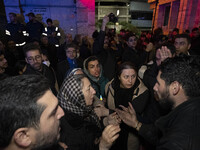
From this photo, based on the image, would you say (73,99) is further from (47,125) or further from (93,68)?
(93,68)

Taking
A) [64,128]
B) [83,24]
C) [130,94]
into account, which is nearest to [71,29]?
[83,24]

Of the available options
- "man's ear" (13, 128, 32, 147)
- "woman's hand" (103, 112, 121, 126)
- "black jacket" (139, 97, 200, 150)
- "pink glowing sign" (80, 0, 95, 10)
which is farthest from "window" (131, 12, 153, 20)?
"man's ear" (13, 128, 32, 147)

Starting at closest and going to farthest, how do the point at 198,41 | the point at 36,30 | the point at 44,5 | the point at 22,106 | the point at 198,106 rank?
the point at 22,106
the point at 198,106
the point at 198,41
the point at 36,30
the point at 44,5

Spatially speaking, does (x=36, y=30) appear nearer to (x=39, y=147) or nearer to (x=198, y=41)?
(x=39, y=147)

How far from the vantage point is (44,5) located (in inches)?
339

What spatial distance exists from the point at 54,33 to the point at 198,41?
6.16m

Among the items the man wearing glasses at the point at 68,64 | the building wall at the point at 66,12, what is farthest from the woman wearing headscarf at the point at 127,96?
the building wall at the point at 66,12

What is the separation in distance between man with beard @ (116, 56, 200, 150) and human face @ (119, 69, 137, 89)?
72cm

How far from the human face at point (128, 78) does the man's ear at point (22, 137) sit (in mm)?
1776

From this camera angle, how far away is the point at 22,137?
0.91m

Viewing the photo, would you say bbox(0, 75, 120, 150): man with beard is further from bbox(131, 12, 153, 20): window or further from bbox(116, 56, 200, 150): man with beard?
bbox(131, 12, 153, 20): window

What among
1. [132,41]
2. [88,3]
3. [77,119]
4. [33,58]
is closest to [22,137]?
[77,119]

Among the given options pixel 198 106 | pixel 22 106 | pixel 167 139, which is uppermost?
pixel 22 106

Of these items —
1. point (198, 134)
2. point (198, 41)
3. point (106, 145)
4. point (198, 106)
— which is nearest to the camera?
point (198, 134)
